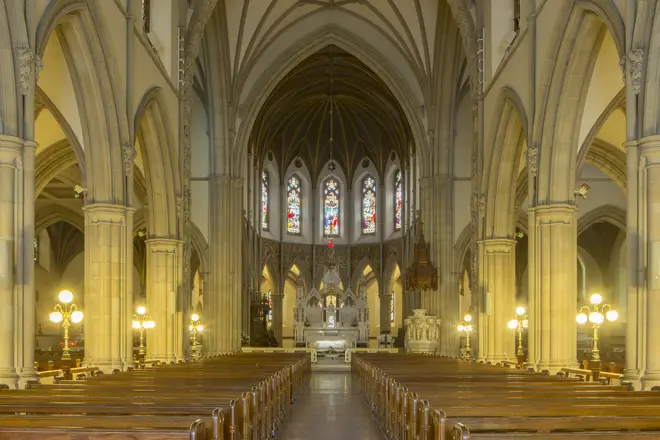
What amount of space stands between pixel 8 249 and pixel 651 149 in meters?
8.59

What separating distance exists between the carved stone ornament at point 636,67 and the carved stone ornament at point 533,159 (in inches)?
234

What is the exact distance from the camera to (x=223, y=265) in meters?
32.4

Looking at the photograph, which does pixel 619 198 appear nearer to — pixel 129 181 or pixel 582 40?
pixel 582 40

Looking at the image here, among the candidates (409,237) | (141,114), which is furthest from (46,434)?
(409,237)

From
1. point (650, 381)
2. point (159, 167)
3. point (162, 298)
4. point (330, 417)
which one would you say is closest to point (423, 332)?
point (162, 298)

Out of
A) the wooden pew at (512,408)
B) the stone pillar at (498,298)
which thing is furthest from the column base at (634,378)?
the stone pillar at (498,298)

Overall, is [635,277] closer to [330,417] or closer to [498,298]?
[330,417]

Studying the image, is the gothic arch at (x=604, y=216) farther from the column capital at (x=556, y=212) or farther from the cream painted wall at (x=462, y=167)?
the column capital at (x=556, y=212)

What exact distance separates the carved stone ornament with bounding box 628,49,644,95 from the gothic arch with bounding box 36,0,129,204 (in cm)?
893

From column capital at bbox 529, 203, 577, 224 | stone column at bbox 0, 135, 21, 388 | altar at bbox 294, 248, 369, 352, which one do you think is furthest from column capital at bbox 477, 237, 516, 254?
Answer: altar at bbox 294, 248, 369, 352

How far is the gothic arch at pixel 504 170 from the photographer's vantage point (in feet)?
68.8

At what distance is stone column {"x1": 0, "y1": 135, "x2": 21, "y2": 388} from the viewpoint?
11.6 m

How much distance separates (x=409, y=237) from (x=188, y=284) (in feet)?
70.4

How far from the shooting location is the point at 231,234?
32.7 m
